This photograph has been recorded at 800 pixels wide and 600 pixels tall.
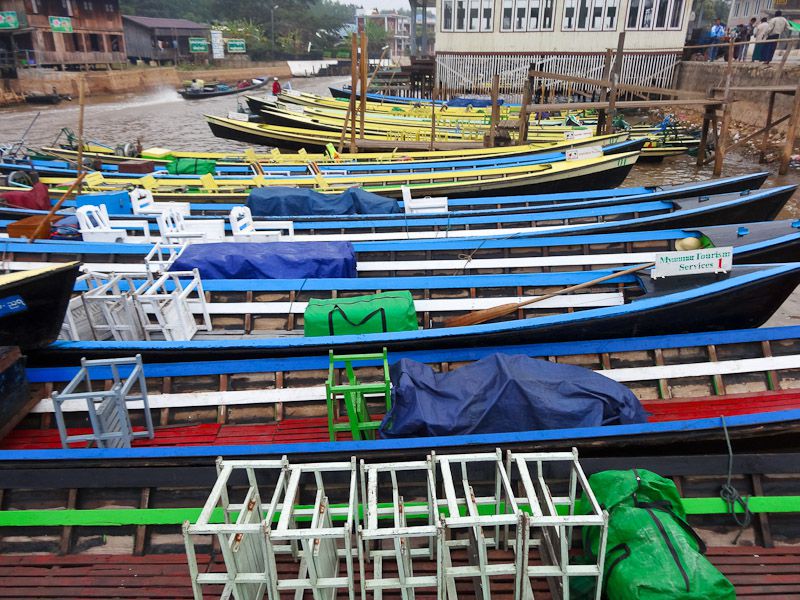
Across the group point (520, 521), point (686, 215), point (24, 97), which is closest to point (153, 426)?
point (520, 521)

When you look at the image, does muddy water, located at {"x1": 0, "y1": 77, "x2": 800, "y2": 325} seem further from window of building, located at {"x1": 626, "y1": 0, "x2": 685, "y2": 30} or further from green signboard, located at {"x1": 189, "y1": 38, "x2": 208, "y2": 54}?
green signboard, located at {"x1": 189, "y1": 38, "x2": 208, "y2": 54}

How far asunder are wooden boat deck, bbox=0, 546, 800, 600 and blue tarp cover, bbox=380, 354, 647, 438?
1118mm

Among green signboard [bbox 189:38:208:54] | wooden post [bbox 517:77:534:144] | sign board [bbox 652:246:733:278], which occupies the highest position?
green signboard [bbox 189:38:208:54]

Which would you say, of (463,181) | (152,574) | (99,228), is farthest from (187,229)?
(463,181)

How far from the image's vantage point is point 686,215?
8.74 m

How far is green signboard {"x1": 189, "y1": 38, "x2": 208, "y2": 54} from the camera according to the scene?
59.5 meters

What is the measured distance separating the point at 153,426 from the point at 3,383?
1.40 metres

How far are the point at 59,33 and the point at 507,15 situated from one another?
36986 millimetres

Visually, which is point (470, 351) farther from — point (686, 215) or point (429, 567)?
point (686, 215)

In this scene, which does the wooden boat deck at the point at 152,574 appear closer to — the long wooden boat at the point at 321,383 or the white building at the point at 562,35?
the long wooden boat at the point at 321,383

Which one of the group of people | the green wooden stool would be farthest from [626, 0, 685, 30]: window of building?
the green wooden stool

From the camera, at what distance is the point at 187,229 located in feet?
29.1

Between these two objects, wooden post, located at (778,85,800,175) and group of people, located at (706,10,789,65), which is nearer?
wooden post, located at (778,85,800,175)

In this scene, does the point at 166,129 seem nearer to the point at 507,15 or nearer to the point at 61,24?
the point at 61,24
